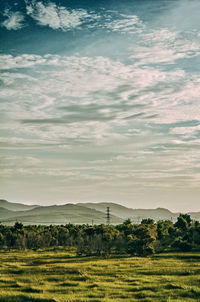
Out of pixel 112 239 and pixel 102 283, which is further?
pixel 112 239

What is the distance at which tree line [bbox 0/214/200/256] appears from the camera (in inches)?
3944

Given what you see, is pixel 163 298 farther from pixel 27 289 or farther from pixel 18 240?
pixel 18 240

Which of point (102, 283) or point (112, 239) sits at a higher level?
point (112, 239)

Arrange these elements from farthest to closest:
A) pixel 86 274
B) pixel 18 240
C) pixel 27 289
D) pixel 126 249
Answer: pixel 18 240, pixel 126 249, pixel 86 274, pixel 27 289

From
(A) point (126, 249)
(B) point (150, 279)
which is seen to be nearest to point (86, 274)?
(B) point (150, 279)

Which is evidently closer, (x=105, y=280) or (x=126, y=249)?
(x=105, y=280)

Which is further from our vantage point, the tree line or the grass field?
the tree line

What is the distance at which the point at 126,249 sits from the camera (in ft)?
353

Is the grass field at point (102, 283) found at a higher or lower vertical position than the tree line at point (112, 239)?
lower

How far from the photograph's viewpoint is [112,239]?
112 m

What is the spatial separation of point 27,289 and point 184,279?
78.9 feet

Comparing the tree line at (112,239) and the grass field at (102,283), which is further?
the tree line at (112,239)

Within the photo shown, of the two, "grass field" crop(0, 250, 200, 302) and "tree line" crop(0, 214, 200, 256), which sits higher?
"tree line" crop(0, 214, 200, 256)

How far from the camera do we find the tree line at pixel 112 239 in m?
100
